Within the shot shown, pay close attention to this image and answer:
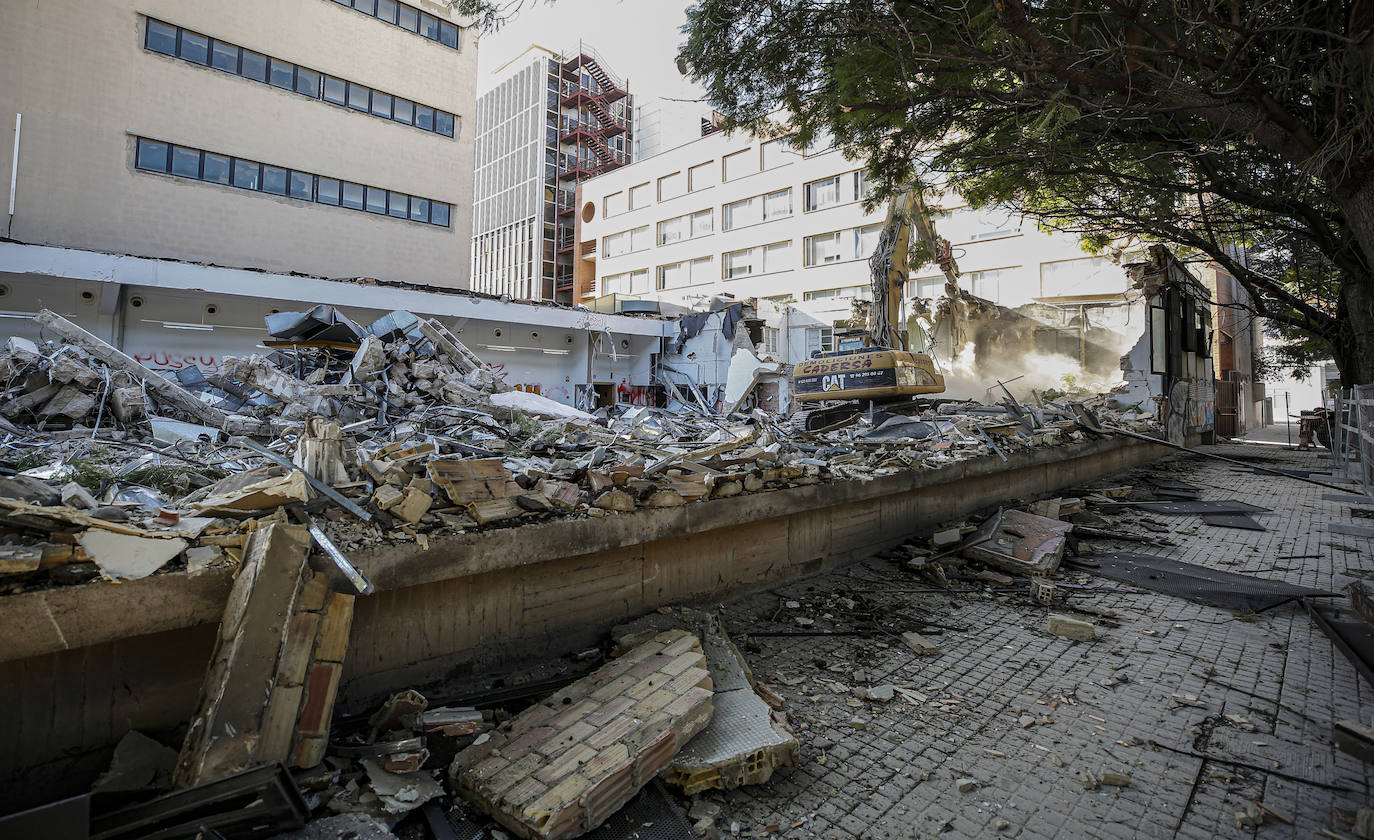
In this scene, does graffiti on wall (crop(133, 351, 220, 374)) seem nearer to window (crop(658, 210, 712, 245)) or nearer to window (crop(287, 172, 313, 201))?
window (crop(287, 172, 313, 201))

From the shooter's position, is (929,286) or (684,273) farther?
(684,273)

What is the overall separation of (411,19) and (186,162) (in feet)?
30.6

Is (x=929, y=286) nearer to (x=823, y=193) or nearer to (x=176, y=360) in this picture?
(x=823, y=193)

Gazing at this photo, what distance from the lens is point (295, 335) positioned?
487 inches

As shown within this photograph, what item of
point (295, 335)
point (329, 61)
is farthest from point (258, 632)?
point (329, 61)

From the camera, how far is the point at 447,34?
902 inches

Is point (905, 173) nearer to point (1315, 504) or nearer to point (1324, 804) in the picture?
point (1324, 804)

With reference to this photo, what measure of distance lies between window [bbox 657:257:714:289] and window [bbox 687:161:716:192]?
4.43 metres

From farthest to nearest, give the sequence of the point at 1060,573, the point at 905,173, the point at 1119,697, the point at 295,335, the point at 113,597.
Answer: the point at 295,335
the point at 905,173
the point at 1060,573
the point at 1119,697
the point at 113,597

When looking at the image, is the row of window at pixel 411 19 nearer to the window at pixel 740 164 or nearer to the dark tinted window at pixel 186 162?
the dark tinted window at pixel 186 162

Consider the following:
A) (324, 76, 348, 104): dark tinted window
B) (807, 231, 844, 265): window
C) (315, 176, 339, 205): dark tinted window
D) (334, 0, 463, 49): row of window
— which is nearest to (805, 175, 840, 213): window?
(807, 231, 844, 265): window

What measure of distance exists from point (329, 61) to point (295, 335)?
13.1m

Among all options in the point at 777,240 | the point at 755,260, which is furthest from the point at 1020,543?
the point at 755,260

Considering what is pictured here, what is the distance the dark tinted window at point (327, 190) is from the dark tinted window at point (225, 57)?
351cm
